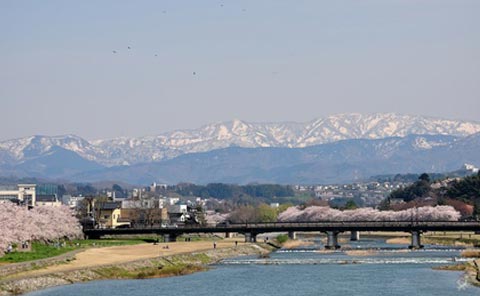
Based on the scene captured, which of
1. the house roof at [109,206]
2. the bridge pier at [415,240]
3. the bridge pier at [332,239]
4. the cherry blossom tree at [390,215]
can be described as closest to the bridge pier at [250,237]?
the bridge pier at [332,239]

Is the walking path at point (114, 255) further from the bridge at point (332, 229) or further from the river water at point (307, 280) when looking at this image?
the bridge at point (332, 229)

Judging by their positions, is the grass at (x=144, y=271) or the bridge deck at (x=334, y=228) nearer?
the grass at (x=144, y=271)

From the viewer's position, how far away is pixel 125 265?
81750 mm

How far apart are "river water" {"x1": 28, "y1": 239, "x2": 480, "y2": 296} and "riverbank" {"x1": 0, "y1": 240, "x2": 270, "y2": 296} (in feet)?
5.12

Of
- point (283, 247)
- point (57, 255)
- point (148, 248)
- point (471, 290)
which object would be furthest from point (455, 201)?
point (471, 290)

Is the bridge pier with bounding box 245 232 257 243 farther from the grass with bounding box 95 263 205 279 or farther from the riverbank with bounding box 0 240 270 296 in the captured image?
the grass with bounding box 95 263 205 279

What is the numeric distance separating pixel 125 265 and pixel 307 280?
1533cm

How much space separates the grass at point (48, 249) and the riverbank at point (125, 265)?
2323 millimetres

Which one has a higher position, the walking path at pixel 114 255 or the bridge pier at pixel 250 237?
the bridge pier at pixel 250 237

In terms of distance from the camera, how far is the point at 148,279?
75625mm

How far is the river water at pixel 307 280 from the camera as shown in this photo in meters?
64.6

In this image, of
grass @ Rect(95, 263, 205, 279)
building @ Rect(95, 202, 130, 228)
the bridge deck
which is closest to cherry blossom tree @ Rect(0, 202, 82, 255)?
the bridge deck

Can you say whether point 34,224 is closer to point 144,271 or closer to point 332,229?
point 144,271

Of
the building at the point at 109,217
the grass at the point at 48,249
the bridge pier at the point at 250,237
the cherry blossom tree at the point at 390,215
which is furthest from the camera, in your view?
the cherry blossom tree at the point at 390,215
